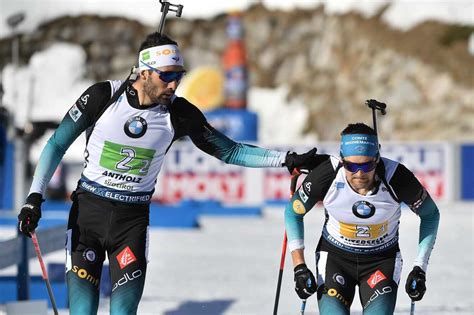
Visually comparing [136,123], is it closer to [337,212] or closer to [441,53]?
[337,212]

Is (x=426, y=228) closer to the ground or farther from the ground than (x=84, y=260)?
farther from the ground

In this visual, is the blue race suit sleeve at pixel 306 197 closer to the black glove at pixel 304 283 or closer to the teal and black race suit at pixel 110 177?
the black glove at pixel 304 283

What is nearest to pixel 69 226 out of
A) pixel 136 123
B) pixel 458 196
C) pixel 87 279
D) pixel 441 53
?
pixel 87 279

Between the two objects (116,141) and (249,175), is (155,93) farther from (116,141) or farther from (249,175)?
(249,175)

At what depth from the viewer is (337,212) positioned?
20.0ft

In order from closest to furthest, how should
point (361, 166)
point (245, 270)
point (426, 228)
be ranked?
1. point (361, 166)
2. point (426, 228)
3. point (245, 270)

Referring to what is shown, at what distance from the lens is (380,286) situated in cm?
606

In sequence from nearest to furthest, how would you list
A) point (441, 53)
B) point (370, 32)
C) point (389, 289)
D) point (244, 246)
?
1. point (389, 289)
2. point (244, 246)
3. point (441, 53)
4. point (370, 32)

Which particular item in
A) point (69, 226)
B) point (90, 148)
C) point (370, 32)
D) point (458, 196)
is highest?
point (370, 32)

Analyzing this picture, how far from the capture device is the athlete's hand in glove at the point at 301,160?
20.0ft

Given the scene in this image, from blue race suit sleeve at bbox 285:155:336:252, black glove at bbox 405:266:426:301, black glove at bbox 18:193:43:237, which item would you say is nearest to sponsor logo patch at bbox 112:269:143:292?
black glove at bbox 18:193:43:237

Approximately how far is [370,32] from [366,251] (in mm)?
49325

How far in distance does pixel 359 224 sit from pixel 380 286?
15.0 inches

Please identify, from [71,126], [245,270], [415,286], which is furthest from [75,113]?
[245,270]
